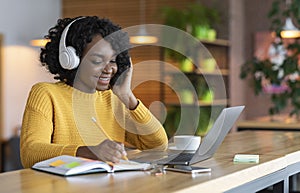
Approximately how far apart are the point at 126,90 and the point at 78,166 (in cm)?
57

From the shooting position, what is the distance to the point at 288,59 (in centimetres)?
559

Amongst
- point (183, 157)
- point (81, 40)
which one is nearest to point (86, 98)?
point (81, 40)

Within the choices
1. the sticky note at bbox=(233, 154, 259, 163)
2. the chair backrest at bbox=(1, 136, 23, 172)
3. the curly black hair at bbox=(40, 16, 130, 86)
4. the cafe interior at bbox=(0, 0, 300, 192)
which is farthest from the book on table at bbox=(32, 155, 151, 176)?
the chair backrest at bbox=(1, 136, 23, 172)

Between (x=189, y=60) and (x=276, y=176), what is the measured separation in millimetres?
4730

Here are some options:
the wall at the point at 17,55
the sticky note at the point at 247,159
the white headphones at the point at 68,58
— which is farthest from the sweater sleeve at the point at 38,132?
the wall at the point at 17,55

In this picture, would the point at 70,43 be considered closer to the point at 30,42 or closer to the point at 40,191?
the point at 40,191

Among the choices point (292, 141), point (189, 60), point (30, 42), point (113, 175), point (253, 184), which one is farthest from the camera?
point (30, 42)

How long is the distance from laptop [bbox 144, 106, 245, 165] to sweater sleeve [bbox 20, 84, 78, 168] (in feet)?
1.08

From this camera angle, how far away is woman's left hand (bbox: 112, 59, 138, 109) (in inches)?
87.6

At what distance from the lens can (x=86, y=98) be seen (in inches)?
88.6

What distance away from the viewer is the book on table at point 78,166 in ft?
5.59

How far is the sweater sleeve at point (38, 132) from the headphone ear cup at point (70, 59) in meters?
0.12

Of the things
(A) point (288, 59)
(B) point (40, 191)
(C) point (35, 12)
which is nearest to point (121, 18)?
(C) point (35, 12)

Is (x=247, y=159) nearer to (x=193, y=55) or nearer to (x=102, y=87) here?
(x=102, y=87)
